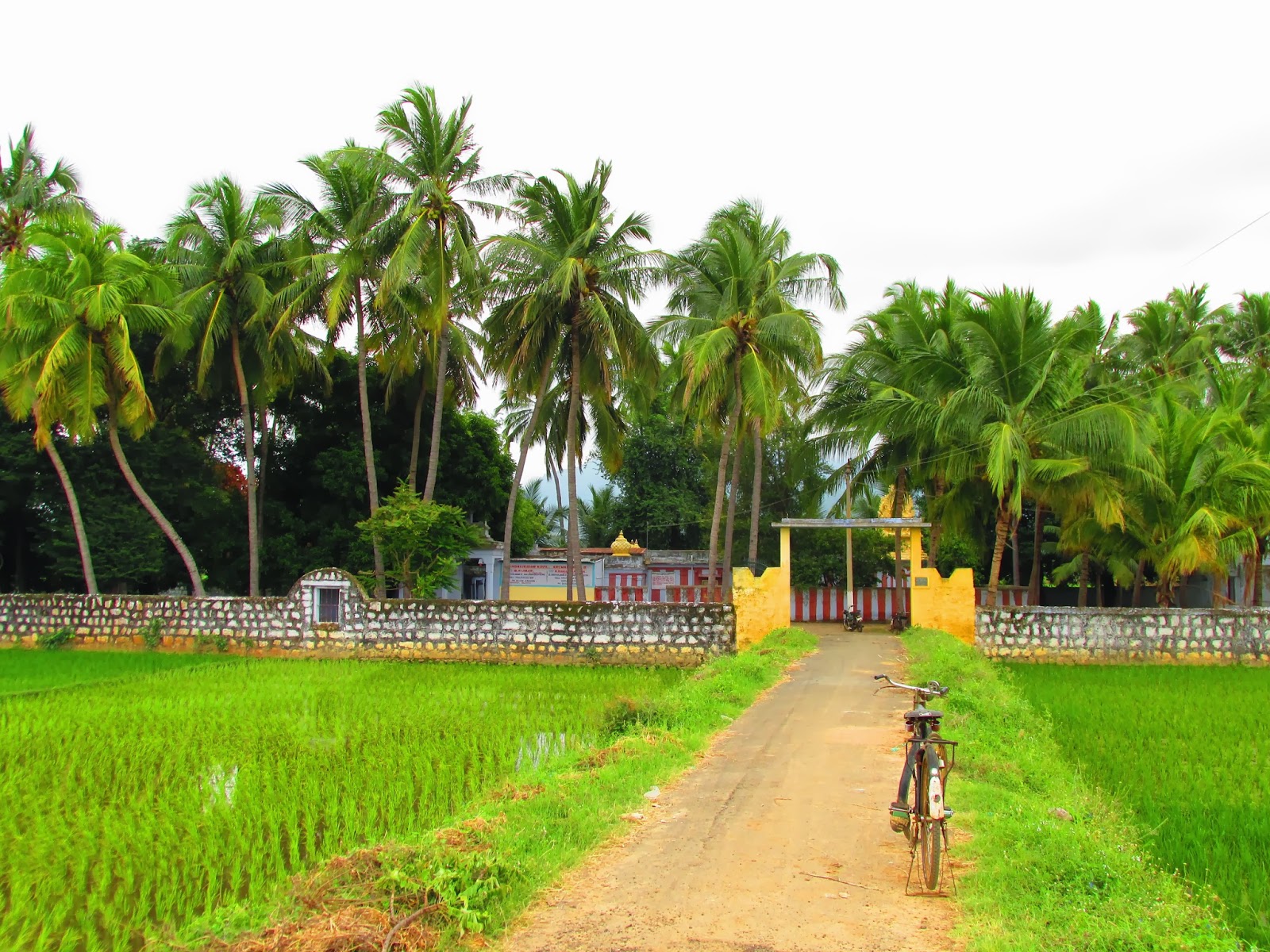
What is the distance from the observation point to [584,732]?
33.7 feet

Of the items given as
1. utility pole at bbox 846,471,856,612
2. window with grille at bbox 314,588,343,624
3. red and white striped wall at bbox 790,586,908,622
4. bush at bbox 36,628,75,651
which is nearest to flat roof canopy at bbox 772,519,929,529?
utility pole at bbox 846,471,856,612

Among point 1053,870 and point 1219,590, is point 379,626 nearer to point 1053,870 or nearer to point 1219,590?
point 1053,870

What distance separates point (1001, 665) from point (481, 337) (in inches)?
619

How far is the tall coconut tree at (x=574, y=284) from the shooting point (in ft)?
69.2

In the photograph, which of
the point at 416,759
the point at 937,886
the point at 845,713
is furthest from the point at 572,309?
the point at 937,886

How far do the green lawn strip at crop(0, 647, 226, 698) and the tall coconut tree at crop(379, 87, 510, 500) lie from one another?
636 centimetres

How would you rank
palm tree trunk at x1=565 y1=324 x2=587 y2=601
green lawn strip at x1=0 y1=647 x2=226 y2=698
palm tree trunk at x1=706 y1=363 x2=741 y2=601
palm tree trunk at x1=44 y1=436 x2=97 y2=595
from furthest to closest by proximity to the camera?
palm tree trunk at x1=565 y1=324 x2=587 y2=601, palm tree trunk at x1=706 y1=363 x2=741 y2=601, palm tree trunk at x1=44 y1=436 x2=97 y2=595, green lawn strip at x1=0 y1=647 x2=226 y2=698

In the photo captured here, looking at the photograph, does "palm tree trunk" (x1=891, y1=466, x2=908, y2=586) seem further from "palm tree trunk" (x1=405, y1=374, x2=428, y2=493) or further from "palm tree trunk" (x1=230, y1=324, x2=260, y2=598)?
"palm tree trunk" (x1=230, y1=324, x2=260, y2=598)

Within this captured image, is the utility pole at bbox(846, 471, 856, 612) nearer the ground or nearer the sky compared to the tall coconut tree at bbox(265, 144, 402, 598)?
nearer the ground

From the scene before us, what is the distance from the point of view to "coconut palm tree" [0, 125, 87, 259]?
78.1 ft

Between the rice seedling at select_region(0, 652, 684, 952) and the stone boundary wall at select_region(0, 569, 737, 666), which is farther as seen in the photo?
the stone boundary wall at select_region(0, 569, 737, 666)

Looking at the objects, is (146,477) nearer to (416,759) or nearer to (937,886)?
(416,759)

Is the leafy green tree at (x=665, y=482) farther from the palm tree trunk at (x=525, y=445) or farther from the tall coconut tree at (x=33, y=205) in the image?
the tall coconut tree at (x=33, y=205)

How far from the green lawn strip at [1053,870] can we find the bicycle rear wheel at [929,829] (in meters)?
0.18
